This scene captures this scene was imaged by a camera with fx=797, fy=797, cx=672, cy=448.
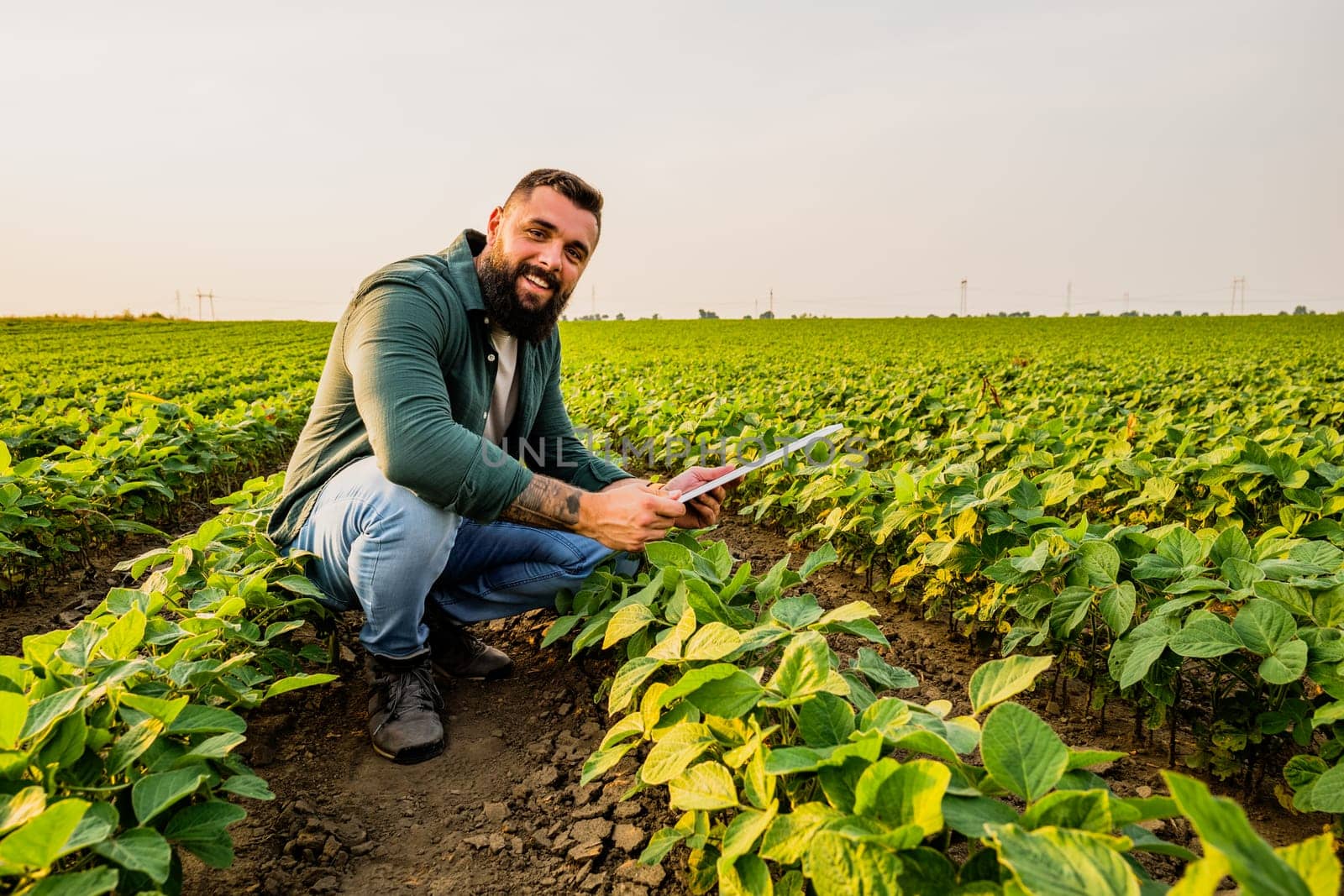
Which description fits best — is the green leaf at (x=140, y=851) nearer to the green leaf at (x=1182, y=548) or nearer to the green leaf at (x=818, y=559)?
the green leaf at (x=818, y=559)

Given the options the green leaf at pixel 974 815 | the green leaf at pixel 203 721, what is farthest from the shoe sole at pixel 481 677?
the green leaf at pixel 974 815

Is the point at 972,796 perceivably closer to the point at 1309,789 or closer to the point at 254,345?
the point at 1309,789

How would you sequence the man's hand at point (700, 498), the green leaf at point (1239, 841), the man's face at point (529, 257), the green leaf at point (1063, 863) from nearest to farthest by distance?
1. the green leaf at point (1239, 841)
2. the green leaf at point (1063, 863)
3. the man's hand at point (700, 498)
4. the man's face at point (529, 257)

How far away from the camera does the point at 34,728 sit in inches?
44.6

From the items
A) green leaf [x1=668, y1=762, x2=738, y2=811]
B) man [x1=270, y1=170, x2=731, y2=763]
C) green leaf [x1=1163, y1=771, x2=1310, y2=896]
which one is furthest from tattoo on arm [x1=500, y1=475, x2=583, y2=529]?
green leaf [x1=1163, y1=771, x2=1310, y2=896]

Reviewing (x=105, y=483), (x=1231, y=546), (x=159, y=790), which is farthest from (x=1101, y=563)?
(x=105, y=483)

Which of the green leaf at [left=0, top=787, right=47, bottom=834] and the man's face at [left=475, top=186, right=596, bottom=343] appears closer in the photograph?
the green leaf at [left=0, top=787, right=47, bottom=834]

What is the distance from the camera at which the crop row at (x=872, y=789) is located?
30.5 inches

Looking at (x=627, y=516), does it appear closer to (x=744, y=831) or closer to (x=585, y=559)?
(x=585, y=559)

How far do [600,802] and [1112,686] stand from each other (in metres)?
1.37

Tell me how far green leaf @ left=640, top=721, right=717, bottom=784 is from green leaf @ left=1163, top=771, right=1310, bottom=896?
776 mm

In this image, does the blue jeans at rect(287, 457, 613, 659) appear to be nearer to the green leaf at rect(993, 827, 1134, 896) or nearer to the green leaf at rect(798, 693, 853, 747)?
the green leaf at rect(798, 693, 853, 747)

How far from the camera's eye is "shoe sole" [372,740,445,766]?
79.7 inches

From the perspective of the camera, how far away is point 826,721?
4.04 ft
